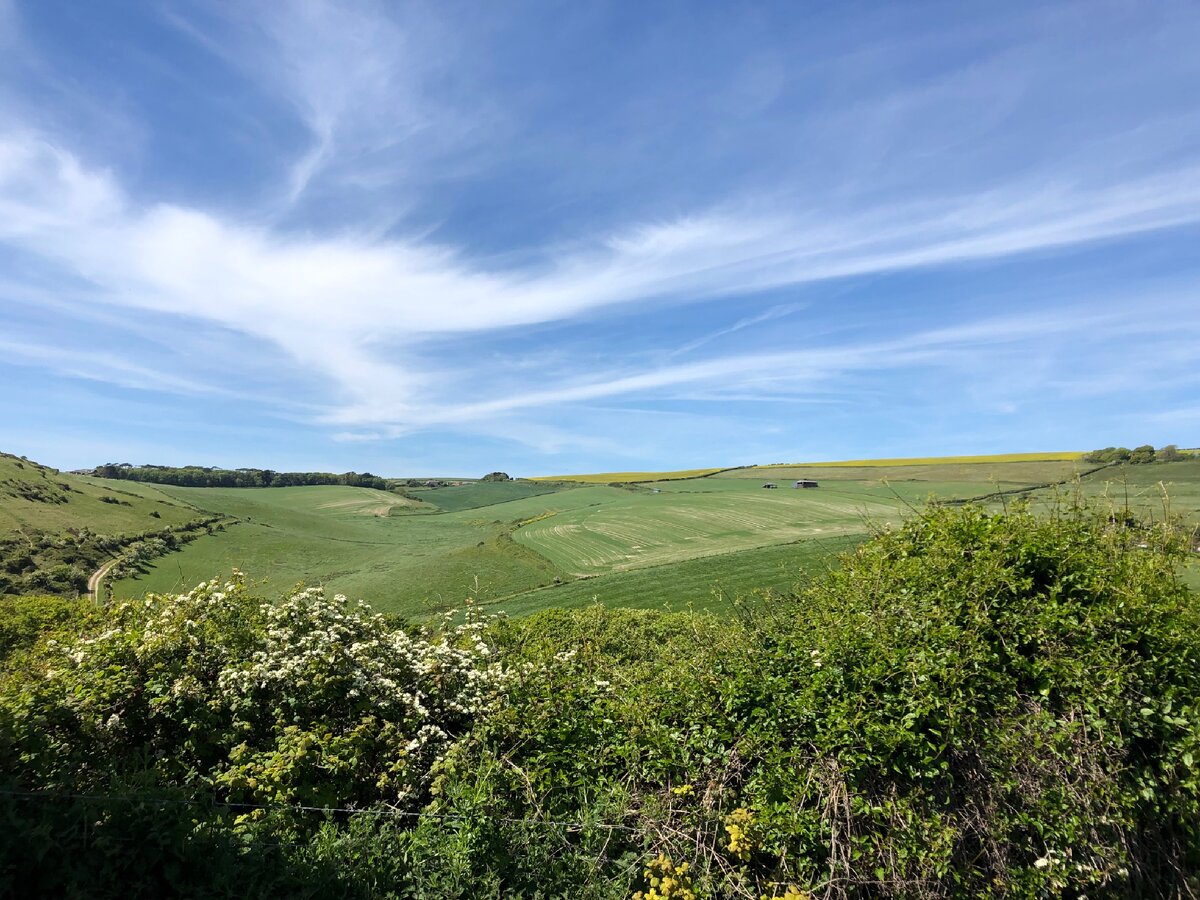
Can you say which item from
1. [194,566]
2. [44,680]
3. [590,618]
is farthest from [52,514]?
[44,680]

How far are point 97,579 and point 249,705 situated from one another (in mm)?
39756

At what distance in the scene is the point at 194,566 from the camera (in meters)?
41.1

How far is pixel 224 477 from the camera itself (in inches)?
3263

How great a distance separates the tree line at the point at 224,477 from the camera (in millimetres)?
75625

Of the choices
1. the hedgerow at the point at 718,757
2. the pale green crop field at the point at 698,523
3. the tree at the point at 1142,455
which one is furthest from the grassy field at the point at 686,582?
the tree at the point at 1142,455

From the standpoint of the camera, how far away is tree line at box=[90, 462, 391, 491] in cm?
7562

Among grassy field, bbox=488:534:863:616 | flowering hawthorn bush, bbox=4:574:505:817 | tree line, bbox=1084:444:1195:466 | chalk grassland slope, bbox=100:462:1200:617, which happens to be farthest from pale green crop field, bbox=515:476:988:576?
flowering hawthorn bush, bbox=4:574:505:817

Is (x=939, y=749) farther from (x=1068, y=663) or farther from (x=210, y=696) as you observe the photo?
(x=210, y=696)

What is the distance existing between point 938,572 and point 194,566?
4861 cm

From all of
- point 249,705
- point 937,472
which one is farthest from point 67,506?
point 937,472

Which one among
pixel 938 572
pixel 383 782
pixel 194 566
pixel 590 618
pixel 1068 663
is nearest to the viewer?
pixel 1068 663

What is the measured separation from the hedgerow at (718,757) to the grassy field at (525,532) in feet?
41.4

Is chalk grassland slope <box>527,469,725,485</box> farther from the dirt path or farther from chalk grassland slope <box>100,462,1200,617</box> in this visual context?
the dirt path

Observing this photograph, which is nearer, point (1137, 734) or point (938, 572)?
point (1137, 734)
